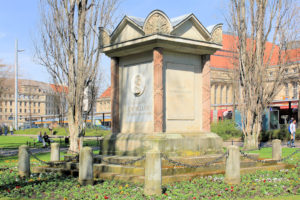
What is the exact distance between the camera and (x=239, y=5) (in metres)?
22.9

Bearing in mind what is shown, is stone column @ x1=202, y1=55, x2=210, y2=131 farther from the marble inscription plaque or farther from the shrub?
the shrub

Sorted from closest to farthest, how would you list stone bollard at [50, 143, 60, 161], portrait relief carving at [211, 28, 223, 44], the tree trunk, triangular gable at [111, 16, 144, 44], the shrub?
triangular gable at [111, 16, 144, 44] → portrait relief carving at [211, 28, 223, 44] → stone bollard at [50, 143, 60, 161] → the tree trunk → the shrub

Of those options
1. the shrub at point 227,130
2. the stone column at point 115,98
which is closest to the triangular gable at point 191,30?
the stone column at point 115,98

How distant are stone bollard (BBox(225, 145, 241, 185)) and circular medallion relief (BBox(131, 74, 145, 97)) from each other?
3.47 meters

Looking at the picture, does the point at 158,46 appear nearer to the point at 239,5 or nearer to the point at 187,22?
the point at 187,22

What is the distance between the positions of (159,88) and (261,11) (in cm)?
1373

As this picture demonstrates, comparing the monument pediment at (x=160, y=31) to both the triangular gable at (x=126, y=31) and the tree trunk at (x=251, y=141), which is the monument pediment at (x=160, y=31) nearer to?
the triangular gable at (x=126, y=31)

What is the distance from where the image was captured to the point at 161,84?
11.6m

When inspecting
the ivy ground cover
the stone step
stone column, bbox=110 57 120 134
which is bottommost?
the ivy ground cover

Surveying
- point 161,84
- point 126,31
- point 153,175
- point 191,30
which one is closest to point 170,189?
point 153,175

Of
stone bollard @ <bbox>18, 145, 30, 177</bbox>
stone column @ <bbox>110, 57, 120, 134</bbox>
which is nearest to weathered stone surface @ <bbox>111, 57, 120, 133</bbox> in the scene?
stone column @ <bbox>110, 57, 120, 134</bbox>

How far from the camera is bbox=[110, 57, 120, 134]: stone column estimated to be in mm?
12883

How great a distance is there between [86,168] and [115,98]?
3.55 metres

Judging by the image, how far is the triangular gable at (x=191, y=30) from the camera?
12052 mm
